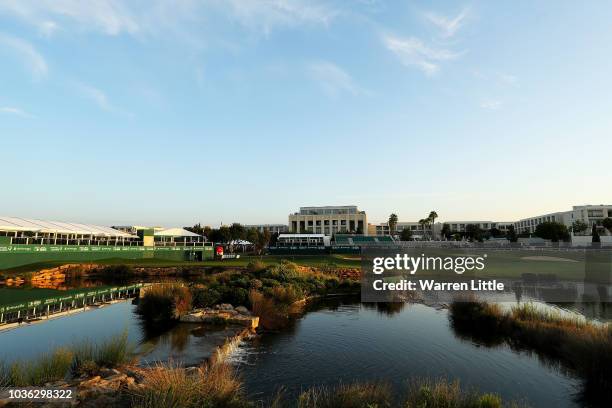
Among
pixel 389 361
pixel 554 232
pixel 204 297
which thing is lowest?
pixel 389 361

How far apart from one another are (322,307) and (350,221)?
144 m

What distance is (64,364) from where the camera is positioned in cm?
1038

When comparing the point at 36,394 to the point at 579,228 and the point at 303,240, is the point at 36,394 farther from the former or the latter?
the point at 579,228

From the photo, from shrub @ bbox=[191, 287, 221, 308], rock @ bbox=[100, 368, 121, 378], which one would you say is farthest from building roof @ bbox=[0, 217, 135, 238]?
rock @ bbox=[100, 368, 121, 378]

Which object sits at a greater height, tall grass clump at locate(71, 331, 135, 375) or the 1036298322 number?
the 1036298322 number

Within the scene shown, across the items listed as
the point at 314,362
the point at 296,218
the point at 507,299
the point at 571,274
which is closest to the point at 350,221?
the point at 296,218

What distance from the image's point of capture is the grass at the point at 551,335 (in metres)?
11.5

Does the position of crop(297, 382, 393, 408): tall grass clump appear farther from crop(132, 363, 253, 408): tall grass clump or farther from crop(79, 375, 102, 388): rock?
crop(79, 375, 102, 388): rock

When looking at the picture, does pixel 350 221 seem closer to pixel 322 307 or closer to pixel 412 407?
pixel 322 307

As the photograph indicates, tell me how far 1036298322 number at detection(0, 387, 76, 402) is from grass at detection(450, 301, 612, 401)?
45.1ft

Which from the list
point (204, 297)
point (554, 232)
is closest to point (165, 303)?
point (204, 297)

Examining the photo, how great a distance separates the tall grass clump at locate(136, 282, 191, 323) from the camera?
19619mm

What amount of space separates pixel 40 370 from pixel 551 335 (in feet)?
59.3

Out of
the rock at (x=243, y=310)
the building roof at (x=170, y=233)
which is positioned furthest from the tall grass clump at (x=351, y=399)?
the building roof at (x=170, y=233)
